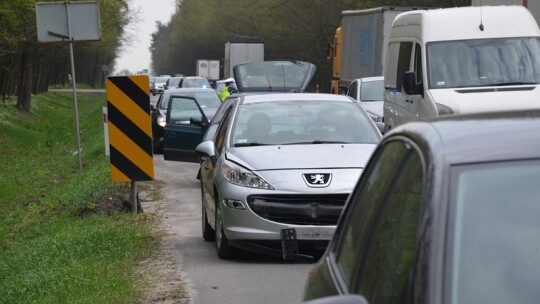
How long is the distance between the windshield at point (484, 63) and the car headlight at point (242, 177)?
19.2ft

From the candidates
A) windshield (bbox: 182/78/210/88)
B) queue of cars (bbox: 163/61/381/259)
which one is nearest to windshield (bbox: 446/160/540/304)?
queue of cars (bbox: 163/61/381/259)

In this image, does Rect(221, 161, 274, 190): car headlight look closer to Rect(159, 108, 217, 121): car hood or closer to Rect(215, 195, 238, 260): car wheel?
Rect(215, 195, 238, 260): car wheel

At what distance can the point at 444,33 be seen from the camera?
15859mm

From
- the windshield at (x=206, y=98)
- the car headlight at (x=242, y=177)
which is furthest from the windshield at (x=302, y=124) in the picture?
the windshield at (x=206, y=98)

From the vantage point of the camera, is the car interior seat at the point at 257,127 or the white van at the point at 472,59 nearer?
the car interior seat at the point at 257,127

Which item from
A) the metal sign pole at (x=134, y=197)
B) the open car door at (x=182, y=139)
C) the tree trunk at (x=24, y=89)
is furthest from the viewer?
the tree trunk at (x=24, y=89)

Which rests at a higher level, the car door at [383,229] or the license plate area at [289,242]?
the car door at [383,229]

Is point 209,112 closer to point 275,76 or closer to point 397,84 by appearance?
point 275,76

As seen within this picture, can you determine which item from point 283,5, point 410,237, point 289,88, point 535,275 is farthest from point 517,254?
point 283,5

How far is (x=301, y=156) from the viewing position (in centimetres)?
1022

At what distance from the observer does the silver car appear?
9711 millimetres

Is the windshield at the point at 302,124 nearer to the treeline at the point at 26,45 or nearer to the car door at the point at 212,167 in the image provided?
the car door at the point at 212,167

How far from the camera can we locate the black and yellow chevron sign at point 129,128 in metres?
13.5

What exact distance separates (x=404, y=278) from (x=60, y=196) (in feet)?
52.6
